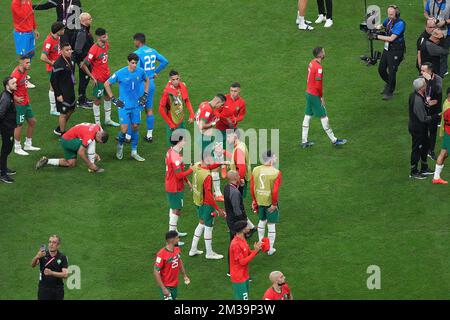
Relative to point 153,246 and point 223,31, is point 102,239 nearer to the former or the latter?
point 153,246

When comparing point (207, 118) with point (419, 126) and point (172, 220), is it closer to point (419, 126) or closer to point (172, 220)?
point (172, 220)

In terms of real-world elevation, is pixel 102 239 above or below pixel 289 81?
below

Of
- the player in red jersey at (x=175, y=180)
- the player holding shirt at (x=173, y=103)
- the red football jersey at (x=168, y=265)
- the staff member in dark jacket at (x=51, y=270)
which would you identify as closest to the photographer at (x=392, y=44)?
the player holding shirt at (x=173, y=103)

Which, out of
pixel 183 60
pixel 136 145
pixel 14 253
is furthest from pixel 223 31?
pixel 14 253

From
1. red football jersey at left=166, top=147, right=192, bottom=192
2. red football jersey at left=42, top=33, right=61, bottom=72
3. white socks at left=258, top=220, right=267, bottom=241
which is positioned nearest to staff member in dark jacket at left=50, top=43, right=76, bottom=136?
red football jersey at left=42, top=33, right=61, bottom=72

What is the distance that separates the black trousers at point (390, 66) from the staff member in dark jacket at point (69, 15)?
753cm

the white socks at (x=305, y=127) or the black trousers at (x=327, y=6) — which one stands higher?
Result: the black trousers at (x=327, y=6)

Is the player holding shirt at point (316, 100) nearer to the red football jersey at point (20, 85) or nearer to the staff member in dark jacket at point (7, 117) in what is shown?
the red football jersey at point (20, 85)

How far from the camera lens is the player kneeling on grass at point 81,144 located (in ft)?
78.4

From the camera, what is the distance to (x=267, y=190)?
68.5 feet

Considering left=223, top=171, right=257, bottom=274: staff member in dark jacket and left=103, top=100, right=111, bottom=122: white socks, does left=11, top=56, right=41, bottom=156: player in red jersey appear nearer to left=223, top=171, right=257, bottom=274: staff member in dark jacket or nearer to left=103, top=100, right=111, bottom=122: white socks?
left=103, top=100, right=111, bottom=122: white socks

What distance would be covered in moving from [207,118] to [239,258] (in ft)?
17.6

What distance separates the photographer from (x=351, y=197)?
23.2m

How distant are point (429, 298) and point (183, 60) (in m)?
11.5
